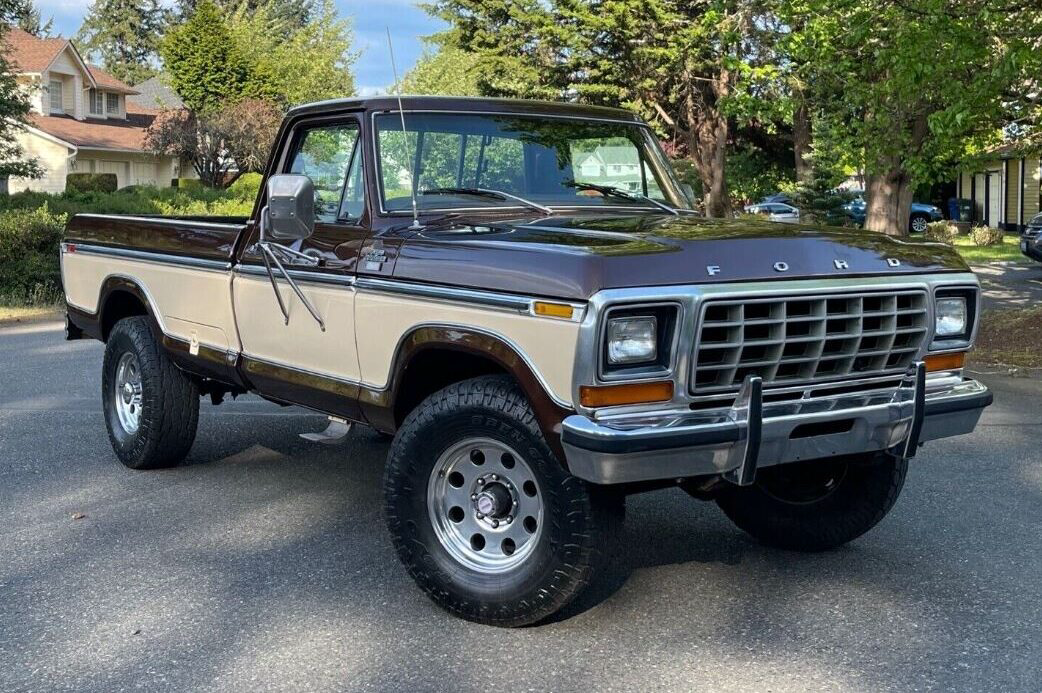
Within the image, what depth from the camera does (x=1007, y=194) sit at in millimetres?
38000

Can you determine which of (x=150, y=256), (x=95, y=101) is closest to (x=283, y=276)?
(x=150, y=256)

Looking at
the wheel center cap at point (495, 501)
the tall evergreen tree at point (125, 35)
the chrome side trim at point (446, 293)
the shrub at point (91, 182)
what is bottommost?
the wheel center cap at point (495, 501)

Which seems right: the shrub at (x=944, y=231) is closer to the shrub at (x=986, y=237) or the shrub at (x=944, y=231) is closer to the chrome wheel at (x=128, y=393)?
the shrub at (x=986, y=237)

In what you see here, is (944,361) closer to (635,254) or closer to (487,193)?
(635,254)

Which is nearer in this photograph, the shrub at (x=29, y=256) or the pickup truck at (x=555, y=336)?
the pickup truck at (x=555, y=336)

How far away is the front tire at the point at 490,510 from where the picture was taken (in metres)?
4.23

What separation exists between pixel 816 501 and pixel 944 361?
90cm

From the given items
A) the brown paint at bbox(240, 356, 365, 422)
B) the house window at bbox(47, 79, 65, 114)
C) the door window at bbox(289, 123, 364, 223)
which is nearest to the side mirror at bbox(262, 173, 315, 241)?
the door window at bbox(289, 123, 364, 223)

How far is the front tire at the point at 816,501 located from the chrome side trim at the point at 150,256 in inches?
111

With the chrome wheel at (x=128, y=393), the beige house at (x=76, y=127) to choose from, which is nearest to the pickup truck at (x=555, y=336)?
the chrome wheel at (x=128, y=393)

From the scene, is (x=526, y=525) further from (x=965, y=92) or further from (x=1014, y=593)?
(x=965, y=92)

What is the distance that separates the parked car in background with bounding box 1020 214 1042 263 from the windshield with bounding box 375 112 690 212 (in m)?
17.8

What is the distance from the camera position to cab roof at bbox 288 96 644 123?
5484mm

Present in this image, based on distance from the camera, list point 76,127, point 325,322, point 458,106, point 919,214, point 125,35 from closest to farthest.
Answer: point 325,322 → point 458,106 → point 919,214 → point 76,127 → point 125,35
